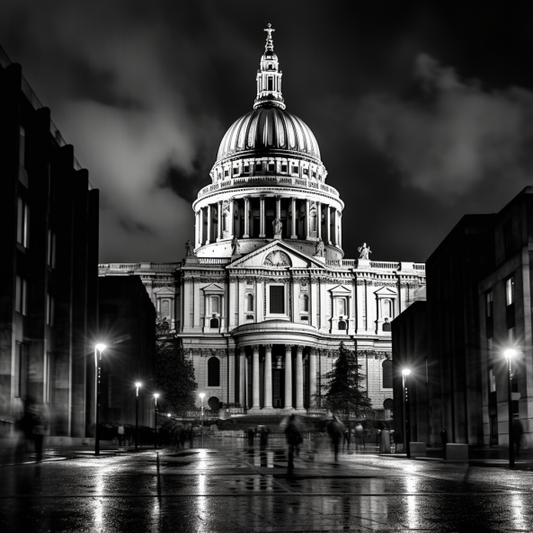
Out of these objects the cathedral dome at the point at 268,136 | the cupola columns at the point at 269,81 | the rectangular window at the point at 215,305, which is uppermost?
the cupola columns at the point at 269,81

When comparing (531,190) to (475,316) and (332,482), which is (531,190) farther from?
(332,482)

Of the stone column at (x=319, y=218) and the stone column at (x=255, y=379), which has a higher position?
the stone column at (x=319, y=218)

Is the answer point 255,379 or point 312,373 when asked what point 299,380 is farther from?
point 255,379

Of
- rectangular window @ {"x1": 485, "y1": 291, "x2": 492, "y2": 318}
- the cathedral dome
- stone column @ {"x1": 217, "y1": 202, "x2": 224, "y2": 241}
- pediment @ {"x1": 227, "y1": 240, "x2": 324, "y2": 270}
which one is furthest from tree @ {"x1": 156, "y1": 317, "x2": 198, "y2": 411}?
rectangular window @ {"x1": 485, "y1": 291, "x2": 492, "y2": 318}

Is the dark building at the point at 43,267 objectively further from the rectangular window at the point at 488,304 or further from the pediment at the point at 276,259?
the pediment at the point at 276,259

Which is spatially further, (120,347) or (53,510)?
(120,347)

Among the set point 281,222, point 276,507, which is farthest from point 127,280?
point 281,222

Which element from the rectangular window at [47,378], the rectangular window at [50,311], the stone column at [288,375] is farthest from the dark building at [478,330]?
the stone column at [288,375]

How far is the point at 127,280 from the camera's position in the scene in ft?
246

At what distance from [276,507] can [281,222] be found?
151 meters

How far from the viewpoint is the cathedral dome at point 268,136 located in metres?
175

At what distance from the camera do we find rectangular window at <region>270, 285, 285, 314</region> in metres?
149

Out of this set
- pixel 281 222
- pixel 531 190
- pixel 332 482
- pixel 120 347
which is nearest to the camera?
pixel 332 482

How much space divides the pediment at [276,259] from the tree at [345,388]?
15.8 m
